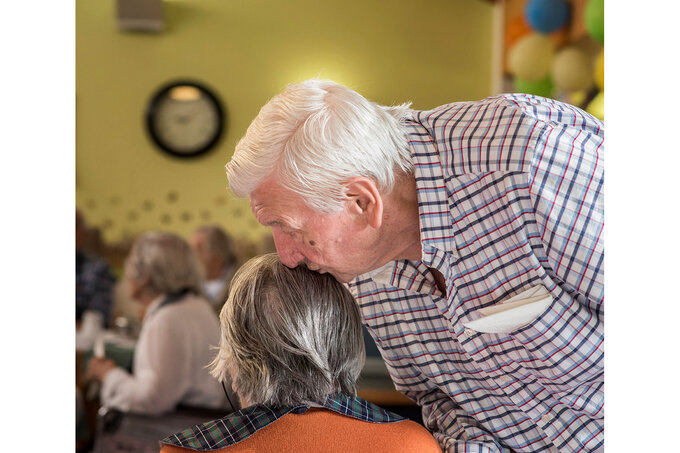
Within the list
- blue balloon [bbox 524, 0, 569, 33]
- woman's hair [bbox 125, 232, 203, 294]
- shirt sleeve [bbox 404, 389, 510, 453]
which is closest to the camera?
shirt sleeve [bbox 404, 389, 510, 453]

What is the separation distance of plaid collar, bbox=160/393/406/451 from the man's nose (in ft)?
0.67

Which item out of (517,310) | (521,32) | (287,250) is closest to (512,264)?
(517,310)

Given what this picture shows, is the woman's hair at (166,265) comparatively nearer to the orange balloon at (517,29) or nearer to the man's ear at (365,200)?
the man's ear at (365,200)

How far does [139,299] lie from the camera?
95.4 inches

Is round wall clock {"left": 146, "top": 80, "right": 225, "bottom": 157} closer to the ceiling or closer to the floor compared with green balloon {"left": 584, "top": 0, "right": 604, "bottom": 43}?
closer to the floor

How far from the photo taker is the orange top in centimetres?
97

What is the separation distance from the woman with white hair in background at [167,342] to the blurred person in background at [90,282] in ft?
2.76

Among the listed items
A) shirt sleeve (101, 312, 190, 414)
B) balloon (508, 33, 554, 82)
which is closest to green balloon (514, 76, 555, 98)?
balloon (508, 33, 554, 82)

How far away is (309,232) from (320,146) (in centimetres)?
12

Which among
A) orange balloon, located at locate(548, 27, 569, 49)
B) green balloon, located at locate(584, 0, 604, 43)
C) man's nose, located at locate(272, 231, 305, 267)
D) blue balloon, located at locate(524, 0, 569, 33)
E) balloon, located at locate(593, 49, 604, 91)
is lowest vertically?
man's nose, located at locate(272, 231, 305, 267)

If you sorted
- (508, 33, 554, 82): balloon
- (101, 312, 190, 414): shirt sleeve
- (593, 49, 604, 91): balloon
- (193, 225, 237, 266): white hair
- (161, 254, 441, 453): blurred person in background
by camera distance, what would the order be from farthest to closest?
1. (193, 225, 237, 266): white hair
2. (508, 33, 554, 82): balloon
3. (593, 49, 604, 91): balloon
4. (101, 312, 190, 414): shirt sleeve
5. (161, 254, 441, 453): blurred person in background

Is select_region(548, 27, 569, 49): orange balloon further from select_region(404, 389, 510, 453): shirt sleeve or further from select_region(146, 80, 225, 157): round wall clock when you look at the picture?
select_region(404, 389, 510, 453): shirt sleeve
